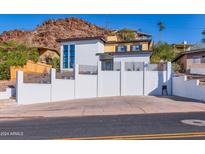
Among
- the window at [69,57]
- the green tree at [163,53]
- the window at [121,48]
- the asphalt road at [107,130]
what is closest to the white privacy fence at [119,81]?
the window at [69,57]

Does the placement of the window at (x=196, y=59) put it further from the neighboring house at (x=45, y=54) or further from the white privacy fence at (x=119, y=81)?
the neighboring house at (x=45, y=54)

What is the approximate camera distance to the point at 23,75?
61.8ft

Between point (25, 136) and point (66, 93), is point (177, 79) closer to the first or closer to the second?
point (66, 93)

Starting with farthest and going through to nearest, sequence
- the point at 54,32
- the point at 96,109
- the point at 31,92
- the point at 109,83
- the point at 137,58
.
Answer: the point at 54,32 → the point at 137,58 → the point at 109,83 → the point at 31,92 → the point at 96,109

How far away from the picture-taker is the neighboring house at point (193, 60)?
3809cm

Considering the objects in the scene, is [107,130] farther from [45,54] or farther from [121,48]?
[45,54]

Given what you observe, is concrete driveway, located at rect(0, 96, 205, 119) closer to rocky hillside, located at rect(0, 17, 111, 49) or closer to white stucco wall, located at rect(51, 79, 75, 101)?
white stucco wall, located at rect(51, 79, 75, 101)

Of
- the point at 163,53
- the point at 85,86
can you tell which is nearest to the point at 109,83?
the point at 85,86

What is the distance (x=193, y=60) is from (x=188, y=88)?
20955 millimetres

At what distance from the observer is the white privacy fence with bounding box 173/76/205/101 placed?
748 inches

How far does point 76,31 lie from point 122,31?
5756 centimetres

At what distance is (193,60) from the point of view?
40219mm

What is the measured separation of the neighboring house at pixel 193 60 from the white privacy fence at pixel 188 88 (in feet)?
49.0

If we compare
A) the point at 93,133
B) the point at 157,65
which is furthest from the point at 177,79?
the point at 93,133
